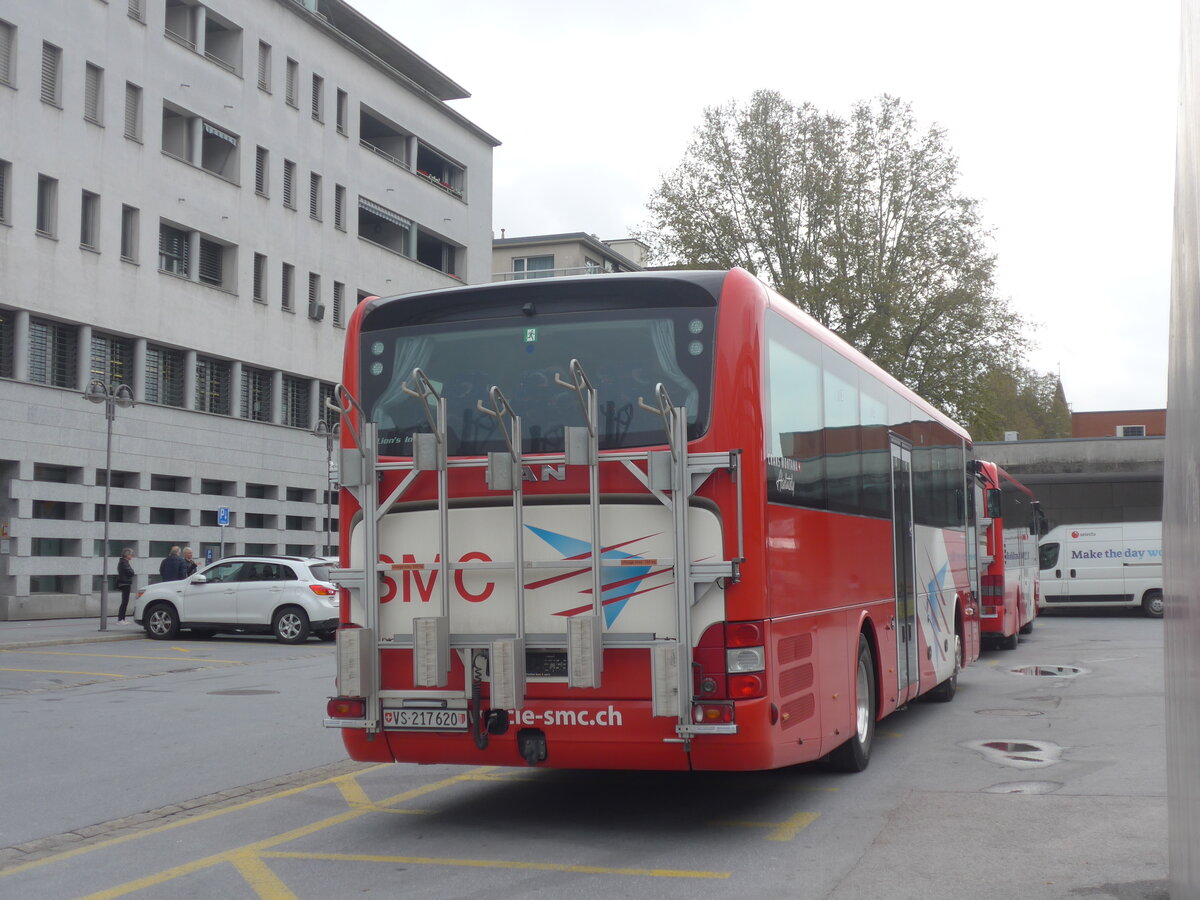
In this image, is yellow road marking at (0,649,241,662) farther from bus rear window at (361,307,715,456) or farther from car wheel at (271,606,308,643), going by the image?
bus rear window at (361,307,715,456)

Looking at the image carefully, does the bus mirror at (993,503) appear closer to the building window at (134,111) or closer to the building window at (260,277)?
the building window at (134,111)

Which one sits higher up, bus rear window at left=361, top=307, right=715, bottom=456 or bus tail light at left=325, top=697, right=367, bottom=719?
bus rear window at left=361, top=307, right=715, bottom=456

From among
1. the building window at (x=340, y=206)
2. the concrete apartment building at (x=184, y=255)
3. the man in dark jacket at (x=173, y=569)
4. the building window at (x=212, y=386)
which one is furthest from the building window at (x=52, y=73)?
the building window at (x=340, y=206)

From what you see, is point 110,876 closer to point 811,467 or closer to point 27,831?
point 27,831

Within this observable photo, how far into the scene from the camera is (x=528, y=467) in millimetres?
7805

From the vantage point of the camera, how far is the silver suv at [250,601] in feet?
82.7

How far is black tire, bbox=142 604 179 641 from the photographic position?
2606cm

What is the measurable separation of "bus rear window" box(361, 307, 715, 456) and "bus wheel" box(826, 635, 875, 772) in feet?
10.6

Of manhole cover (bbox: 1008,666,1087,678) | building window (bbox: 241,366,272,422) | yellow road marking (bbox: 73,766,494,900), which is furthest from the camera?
building window (bbox: 241,366,272,422)

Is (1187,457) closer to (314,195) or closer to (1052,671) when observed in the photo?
(1052,671)

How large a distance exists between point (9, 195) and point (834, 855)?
Result: 30.3 metres

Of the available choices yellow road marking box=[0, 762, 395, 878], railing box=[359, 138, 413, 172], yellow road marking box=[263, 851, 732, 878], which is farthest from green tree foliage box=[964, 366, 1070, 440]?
yellow road marking box=[263, 851, 732, 878]

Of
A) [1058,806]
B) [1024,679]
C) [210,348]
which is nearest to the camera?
[1058,806]

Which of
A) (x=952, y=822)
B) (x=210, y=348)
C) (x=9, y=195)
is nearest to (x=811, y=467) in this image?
(x=952, y=822)
